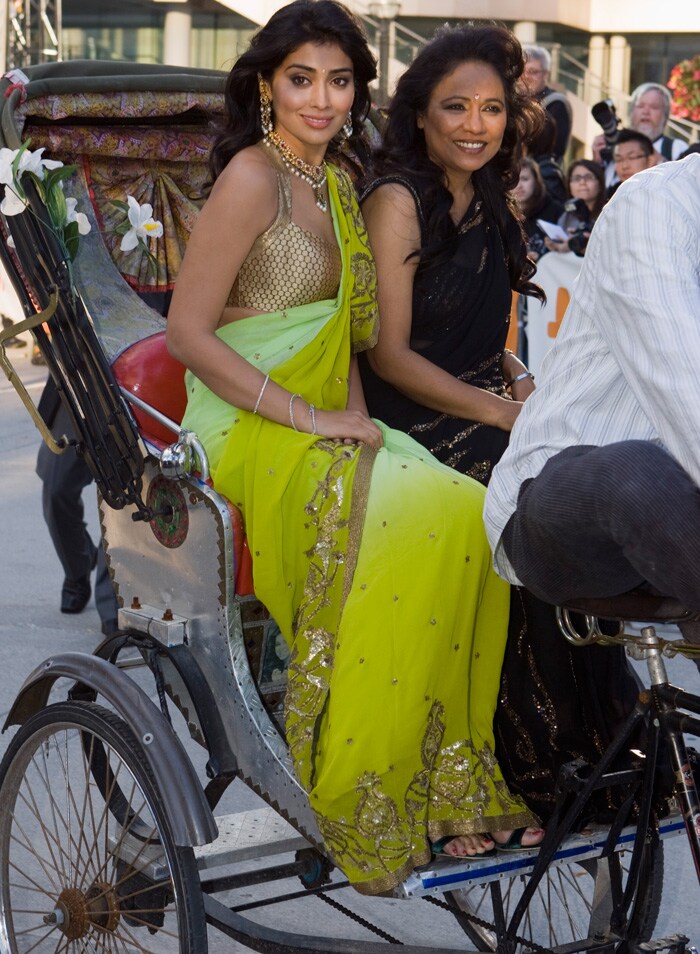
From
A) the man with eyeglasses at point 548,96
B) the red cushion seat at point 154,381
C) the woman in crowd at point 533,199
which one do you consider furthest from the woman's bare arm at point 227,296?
the man with eyeglasses at point 548,96

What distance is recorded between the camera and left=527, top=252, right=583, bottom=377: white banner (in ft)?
23.8

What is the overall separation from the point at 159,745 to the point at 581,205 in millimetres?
5637

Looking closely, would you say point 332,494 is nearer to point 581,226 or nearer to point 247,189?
point 247,189

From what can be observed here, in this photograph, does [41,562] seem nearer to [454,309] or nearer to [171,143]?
[171,143]

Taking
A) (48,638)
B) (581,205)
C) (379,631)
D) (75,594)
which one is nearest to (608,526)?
(379,631)

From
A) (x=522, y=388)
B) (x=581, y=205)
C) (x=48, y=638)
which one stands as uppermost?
(x=581, y=205)

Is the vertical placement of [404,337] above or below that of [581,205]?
below

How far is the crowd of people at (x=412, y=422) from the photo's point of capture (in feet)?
6.57

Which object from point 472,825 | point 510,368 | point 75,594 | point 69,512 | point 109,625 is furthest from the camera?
point 75,594

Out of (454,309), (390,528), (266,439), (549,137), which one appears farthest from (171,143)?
(549,137)

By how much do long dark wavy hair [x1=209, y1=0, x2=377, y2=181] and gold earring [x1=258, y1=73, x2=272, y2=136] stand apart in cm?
1

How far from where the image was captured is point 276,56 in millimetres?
2736

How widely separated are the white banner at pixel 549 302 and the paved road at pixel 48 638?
239cm

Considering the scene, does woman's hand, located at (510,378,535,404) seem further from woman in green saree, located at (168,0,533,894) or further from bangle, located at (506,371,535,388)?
woman in green saree, located at (168,0,533,894)
